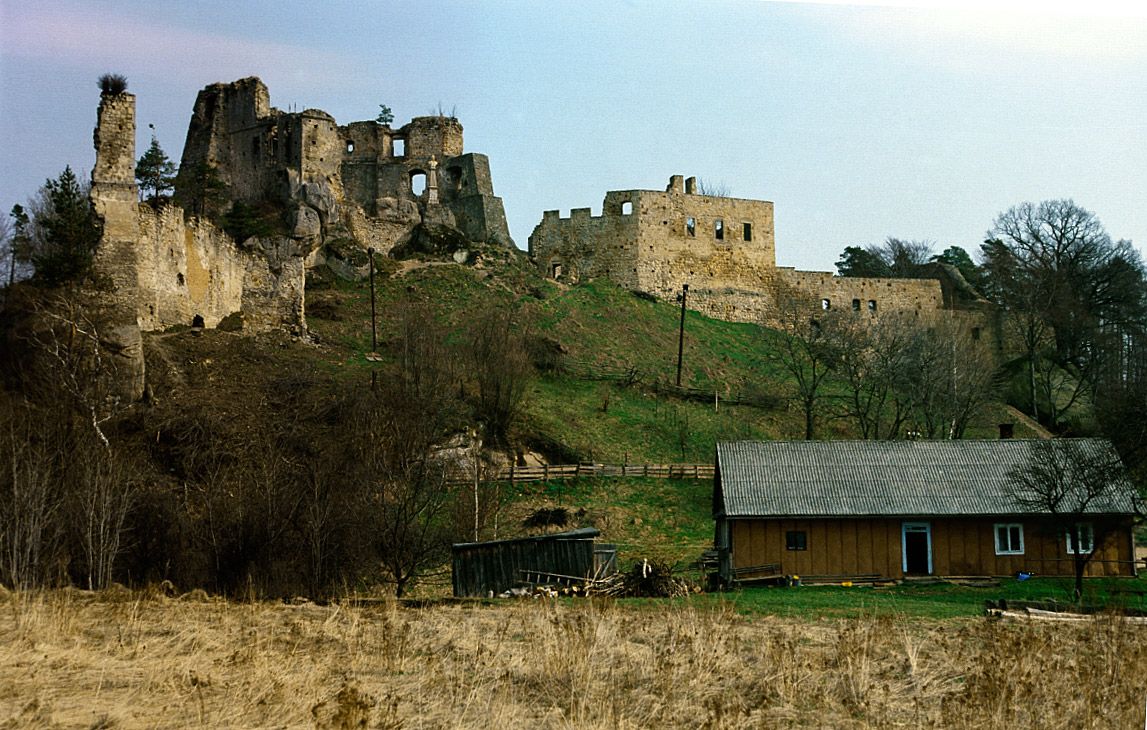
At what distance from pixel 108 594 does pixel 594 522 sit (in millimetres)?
17267

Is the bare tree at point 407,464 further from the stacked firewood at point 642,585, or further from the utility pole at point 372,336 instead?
the stacked firewood at point 642,585

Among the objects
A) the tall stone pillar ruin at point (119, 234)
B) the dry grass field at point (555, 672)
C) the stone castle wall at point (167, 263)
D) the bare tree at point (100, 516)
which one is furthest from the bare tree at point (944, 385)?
the dry grass field at point (555, 672)

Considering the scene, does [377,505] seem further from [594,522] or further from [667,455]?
[667,455]

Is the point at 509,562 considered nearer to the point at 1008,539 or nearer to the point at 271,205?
the point at 1008,539

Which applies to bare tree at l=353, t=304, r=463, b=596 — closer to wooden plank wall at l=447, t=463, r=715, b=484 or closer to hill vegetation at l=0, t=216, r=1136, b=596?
hill vegetation at l=0, t=216, r=1136, b=596

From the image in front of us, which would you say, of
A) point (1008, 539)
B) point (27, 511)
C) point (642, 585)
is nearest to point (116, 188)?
point (27, 511)

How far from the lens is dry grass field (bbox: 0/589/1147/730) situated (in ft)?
35.7

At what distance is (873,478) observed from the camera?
2805 centimetres

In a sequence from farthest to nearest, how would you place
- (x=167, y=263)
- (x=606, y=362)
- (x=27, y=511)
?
1. (x=606, y=362)
2. (x=167, y=263)
3. (x=27, y=511)

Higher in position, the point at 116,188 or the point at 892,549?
the point at 116,188

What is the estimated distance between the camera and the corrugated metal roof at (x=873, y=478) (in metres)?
26.8

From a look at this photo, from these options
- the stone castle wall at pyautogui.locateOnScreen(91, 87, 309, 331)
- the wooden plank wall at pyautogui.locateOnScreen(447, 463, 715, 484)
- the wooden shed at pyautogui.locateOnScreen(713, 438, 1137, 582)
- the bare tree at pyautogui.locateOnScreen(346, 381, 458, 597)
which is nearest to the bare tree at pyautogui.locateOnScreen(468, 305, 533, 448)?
the wooden plank wall at pyautogui.locateOnScreen(447, 463, 715, 484)

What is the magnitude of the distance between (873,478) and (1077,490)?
4310 millimetres

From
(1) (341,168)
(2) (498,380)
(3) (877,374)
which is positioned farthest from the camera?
(1) (341,168)
